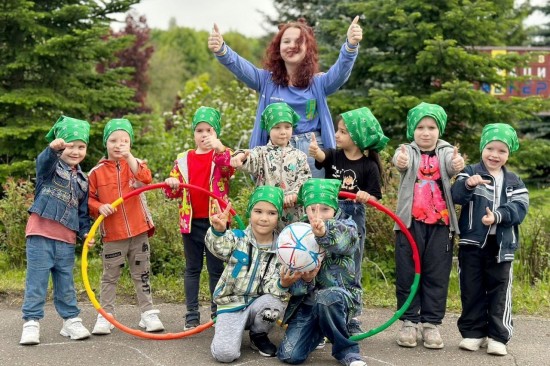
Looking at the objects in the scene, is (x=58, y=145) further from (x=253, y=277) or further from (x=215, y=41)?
(x=253, y=277)

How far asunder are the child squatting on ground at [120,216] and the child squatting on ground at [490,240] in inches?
97.1

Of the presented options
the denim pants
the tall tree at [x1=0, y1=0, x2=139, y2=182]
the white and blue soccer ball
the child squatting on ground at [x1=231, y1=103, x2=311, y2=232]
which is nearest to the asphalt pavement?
the denim pants

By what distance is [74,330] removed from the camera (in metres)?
5.77

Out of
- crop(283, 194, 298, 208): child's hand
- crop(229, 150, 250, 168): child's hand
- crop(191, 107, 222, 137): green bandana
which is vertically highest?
crop(191, 107, 222, 137): green bandana

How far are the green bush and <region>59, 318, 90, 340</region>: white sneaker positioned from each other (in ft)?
8.44

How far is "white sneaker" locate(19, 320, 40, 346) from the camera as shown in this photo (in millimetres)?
5625

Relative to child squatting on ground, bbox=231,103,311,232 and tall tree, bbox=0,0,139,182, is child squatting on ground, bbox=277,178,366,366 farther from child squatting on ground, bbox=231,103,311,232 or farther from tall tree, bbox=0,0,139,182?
tall tree, bbox=0,0,139,182

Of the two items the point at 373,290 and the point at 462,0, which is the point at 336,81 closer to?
the point at 373,290

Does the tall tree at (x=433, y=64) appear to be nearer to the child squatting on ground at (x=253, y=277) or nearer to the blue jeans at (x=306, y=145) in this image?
the blue jeans at (x=306, y=145)

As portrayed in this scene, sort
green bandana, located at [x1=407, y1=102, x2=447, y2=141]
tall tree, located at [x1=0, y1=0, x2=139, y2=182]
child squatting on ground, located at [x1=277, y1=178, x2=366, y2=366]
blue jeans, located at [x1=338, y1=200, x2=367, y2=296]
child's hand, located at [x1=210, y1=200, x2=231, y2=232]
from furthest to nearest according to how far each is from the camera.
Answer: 1. tall tree, located at [x1=0, y1=0, x2=139, y2=182]
2. blue jeans, located at [x1=338, y1=200, x2=367, y2=296]
3. green bandana, located at [x1=407, y1=102, x2=447, y2=141]
4. child's hand, located at [x1=210, y1=200, x2=231, y2=232]
5. child squatting on ground, located at [x1=277, y1=178, x2=366, y2=366]

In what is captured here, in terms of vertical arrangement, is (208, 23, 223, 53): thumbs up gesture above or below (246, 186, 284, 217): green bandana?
above

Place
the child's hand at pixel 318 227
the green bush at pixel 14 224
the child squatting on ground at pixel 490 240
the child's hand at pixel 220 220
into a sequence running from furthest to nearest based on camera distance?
the green bush at pixel 14 224, the child squatting on ground at pixel 490 240, the child's hand at pixel 220 220, the child's hand at pixel 318 227

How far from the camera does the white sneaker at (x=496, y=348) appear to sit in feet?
17.6

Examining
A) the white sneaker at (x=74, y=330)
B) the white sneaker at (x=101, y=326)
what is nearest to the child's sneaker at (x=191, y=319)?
the white sneaker at (x=101, y=326)
